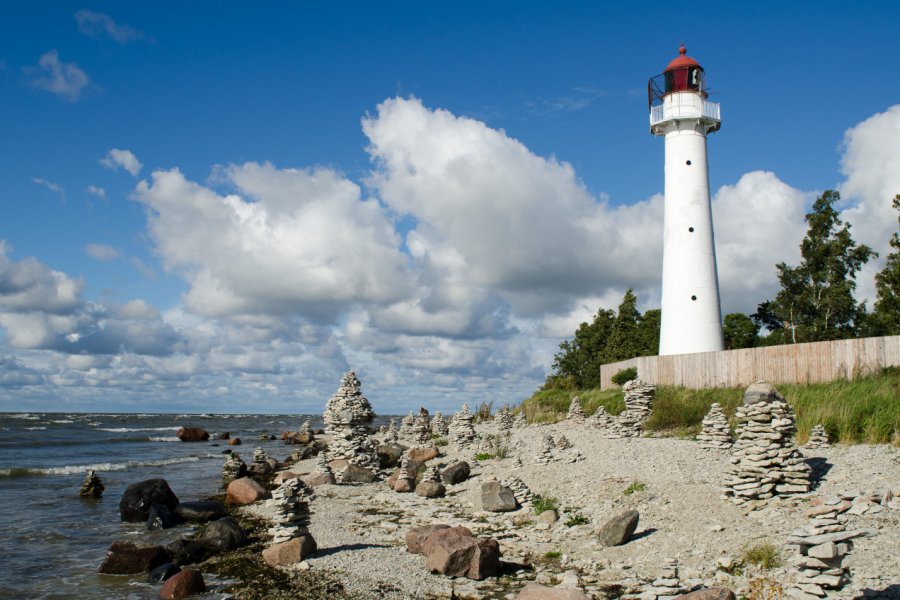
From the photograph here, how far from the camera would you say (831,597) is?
25.0 ft

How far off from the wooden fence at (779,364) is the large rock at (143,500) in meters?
20.4

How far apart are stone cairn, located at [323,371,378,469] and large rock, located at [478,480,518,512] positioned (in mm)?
7799

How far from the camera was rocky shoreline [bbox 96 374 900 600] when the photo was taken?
866 centimetres

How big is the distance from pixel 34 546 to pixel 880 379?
77.1 ft

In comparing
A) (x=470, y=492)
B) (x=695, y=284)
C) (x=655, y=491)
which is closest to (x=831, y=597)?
(x=655, y=491)

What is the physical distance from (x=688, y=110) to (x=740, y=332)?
1414 centimetres

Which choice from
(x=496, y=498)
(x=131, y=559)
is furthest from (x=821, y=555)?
(x=131, y=559)

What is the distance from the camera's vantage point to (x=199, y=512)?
1702cm

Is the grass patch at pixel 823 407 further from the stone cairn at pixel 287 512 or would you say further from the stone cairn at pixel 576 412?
the stone cairn at pixel 287 512

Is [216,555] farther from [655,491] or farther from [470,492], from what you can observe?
[655,491]

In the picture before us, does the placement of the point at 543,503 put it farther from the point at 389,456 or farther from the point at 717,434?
the point at 389,456

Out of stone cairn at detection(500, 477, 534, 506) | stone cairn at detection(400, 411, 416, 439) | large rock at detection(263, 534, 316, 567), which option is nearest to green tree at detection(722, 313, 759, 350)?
stone cairn at detection(400, 411, 416, 439)

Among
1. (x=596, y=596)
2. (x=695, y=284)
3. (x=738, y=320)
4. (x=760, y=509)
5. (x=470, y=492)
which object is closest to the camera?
(x=596, y=596)

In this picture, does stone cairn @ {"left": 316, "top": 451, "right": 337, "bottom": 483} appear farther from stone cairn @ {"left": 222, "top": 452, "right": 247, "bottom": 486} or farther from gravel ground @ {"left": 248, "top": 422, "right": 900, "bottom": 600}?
stone cairn @ {"left": 222, "top": 452, "right": 247, "bottom": 486}
